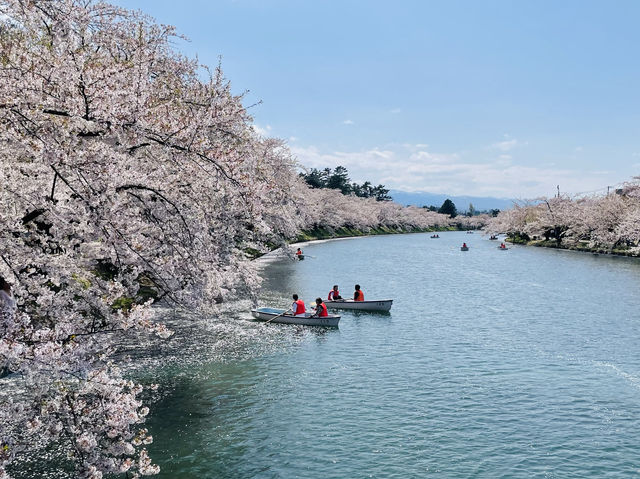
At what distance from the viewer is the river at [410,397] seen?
13.5 metres

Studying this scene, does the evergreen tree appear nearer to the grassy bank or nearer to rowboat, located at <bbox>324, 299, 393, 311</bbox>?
the grassy bank

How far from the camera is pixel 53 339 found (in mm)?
7371

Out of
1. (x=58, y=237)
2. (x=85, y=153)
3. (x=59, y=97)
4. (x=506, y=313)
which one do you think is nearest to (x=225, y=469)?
(x=58, y=237)

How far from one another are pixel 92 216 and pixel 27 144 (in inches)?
57.7

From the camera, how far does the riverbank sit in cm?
7400

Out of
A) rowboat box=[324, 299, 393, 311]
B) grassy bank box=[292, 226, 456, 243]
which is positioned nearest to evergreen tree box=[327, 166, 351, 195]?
grassy bank box=[292, 226, 456, 243]

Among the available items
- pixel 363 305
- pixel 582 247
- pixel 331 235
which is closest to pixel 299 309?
pixel 363 305

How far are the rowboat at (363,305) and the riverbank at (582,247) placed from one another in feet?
177

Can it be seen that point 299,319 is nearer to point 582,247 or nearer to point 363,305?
point 363,305

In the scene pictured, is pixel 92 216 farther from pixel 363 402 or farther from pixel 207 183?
pixel 363 402

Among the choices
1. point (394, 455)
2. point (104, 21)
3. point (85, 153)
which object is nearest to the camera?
point (85, 153)

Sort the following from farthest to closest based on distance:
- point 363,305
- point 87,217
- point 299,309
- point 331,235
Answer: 1. point 331,235
2. point 363,305
3. point 299,309
4. point 87,217

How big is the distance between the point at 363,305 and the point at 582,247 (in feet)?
222

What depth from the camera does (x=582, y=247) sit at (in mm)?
86625
